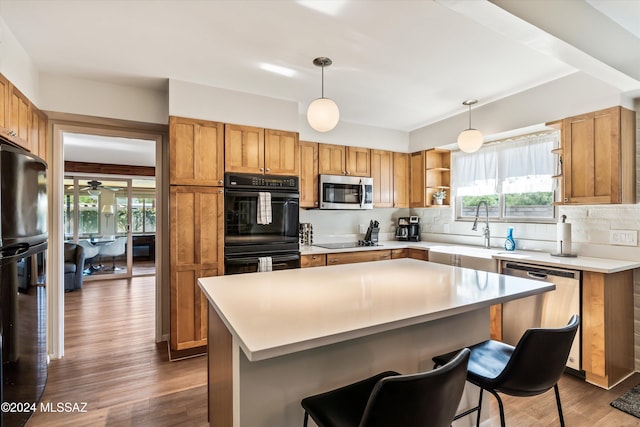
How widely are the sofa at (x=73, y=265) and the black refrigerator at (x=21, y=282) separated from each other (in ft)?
12.4

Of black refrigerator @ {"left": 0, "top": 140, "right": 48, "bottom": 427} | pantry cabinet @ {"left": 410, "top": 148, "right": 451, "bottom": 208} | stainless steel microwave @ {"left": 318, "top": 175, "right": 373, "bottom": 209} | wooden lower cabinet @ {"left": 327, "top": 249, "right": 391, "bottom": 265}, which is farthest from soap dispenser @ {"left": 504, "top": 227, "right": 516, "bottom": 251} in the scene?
black refrigerator @ {"left": 0, "top": 140, "right": 48, "bottom": 427}

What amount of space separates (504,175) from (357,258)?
6.55 feet

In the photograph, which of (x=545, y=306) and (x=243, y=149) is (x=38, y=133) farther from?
(x=545, y=306)

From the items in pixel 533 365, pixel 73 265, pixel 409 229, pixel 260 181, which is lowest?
pixel 73 265

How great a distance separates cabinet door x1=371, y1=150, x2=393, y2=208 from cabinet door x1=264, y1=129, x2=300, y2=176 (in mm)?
1361

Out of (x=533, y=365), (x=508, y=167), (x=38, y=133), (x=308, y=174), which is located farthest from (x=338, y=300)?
(x=508, y=167)

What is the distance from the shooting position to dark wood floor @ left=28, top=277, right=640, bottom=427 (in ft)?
6.66

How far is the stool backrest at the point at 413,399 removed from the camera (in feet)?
2.90

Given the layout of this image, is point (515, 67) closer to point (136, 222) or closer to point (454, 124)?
point (454, 124)

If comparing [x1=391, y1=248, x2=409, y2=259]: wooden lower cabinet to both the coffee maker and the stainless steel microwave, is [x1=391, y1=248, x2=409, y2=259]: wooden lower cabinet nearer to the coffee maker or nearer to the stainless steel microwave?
the coffee maker

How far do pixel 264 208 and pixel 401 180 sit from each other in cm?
230

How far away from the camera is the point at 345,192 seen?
13.5 ft

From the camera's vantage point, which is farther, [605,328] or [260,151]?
[260,151]

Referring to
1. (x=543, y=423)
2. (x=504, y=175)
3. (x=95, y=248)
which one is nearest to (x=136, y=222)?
(x=95, y=248)
